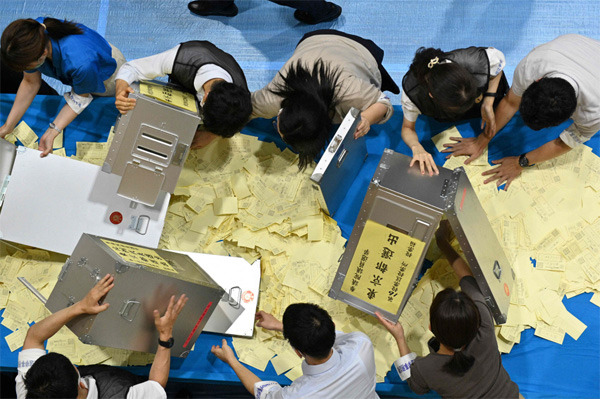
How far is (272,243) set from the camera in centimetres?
273

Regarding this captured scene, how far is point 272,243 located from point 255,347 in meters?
0.50

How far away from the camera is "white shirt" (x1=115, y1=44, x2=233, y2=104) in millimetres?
2521

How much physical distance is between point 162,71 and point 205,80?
0.76 ft

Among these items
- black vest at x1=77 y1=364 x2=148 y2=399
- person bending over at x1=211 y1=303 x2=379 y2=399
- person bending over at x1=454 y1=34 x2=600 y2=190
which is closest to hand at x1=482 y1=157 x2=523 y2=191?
person bending over at x1=454 y1=34 x2=600 y2=190

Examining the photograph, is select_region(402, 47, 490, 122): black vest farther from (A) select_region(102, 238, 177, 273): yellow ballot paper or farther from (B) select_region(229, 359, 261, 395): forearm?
(B) select_region(229, 359, 261, 395): forearm

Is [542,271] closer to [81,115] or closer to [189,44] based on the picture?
[189,44]

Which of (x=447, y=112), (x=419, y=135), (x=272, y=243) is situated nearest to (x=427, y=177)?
(x=447, y=112)

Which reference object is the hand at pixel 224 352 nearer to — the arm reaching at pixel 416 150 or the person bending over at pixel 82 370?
the person bending over at pixel 82 370

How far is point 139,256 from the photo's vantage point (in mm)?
2195

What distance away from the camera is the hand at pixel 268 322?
249cm

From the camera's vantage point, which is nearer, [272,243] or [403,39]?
[272,243]

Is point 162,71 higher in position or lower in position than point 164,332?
higher

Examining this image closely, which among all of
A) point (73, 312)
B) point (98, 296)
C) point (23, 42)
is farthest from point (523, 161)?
point (23, 42)

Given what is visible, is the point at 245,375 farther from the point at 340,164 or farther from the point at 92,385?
the point at 340,164
